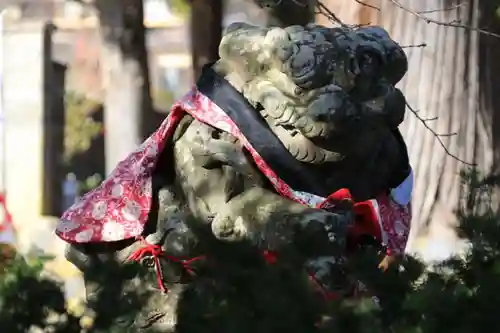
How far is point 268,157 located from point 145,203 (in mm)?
404

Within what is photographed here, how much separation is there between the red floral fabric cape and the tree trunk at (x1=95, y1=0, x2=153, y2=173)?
11.0 feet

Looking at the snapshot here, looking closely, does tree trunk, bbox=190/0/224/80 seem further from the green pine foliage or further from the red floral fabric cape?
the green pine foliage

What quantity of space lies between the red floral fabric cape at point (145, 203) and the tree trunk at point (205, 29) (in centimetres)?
511

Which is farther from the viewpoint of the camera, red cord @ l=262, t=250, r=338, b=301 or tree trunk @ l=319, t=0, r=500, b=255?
tree trunk @ l=319, t=0, r=500, b=255

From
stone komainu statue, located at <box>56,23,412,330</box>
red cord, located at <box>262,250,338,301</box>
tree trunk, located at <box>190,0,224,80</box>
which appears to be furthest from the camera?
tree trunk, located at <box>190,0,224,80</box>

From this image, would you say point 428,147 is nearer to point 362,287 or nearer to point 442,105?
point 442,105

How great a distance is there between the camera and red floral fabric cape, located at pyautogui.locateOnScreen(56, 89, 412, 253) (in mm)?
2650

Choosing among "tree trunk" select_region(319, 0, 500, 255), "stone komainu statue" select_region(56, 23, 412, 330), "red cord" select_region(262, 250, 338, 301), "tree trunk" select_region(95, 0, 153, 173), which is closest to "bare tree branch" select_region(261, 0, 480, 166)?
"tree trunk" select_region(319, 0, 500, 255)

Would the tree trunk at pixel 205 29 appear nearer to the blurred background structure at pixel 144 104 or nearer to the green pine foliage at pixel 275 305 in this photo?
the blurred background structure at pixel 144 104

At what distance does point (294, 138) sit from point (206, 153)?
0.24 metres

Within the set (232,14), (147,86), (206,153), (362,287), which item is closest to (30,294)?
(362,287)

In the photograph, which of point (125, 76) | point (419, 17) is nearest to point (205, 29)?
point (125, 76)

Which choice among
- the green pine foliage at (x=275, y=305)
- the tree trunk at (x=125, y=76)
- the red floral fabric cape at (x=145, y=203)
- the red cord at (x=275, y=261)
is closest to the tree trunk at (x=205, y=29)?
the tree trunk at (x=125, y=76)

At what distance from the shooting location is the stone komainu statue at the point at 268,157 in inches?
101
